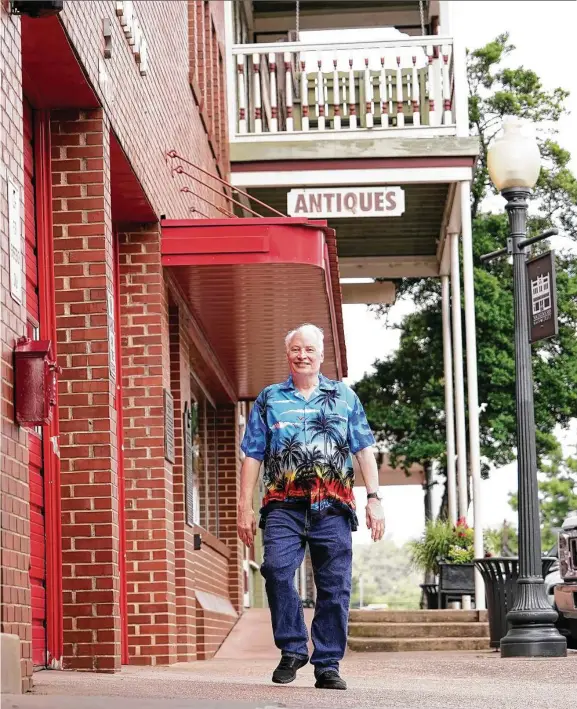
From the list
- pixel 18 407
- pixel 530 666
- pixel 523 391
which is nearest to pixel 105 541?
pixel 18 407

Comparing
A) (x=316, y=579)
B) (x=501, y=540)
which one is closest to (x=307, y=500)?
(x=316, y=579)

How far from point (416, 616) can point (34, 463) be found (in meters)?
6.93

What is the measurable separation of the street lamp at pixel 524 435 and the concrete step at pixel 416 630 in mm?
2569

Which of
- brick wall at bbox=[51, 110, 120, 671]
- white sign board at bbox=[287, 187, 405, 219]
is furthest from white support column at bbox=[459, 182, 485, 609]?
brick wall at bbox=[51, 110, 120, 671]

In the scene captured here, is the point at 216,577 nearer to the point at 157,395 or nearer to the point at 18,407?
the point at 157,395

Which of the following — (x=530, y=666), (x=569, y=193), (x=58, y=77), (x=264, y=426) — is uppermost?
(x=569, y=193)

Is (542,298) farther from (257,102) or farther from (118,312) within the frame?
(257,102)

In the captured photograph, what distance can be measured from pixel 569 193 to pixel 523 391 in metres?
13.2

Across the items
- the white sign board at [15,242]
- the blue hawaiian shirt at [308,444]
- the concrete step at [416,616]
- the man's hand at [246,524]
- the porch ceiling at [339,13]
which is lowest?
the concrete step at [416,616]

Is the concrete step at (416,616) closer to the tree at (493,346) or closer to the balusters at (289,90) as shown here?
the balusters at (289,90)

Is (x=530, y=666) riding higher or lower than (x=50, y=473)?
lower

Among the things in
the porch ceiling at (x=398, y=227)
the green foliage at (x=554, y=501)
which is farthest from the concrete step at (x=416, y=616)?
the green foliage at (x=554, y=501)

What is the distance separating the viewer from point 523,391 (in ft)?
36.3

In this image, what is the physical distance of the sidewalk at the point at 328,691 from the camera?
17.3 ft
